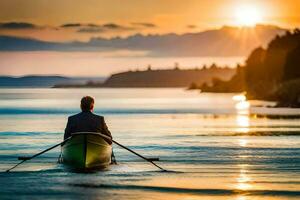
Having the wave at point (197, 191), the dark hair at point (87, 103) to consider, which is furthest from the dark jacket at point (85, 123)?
the wave at point (197, 191)

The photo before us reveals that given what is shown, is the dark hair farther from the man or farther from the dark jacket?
the dark jacket

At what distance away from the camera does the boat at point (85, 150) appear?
33719mm

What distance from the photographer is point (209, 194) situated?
91.7 ft

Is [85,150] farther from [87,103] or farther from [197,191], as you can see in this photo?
[197,191]

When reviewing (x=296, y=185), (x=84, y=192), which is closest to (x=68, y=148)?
(x=84, y=192)

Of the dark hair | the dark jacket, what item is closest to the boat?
the dark jacket

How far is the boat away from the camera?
33719mm

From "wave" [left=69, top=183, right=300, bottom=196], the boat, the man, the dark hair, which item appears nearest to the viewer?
"wave" [left=69, top=183, right=300, bottom=196]

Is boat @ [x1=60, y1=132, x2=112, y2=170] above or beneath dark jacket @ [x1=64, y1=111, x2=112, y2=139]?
beneath

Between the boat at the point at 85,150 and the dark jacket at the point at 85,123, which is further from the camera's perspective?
the dark jacket at the point at 85,123

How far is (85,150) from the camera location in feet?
110

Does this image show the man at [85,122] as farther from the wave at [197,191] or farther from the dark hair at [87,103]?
the wave at [197,191]

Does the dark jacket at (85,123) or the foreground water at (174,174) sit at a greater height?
the dark jacket at (85,123)

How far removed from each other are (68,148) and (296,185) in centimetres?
889
